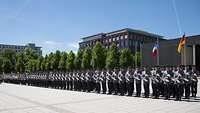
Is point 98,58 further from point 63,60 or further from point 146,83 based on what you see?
point 146,83

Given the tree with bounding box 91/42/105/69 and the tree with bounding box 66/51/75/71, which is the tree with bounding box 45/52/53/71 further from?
the tree with bounding box 91/42/105/69

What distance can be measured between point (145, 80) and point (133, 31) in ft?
252

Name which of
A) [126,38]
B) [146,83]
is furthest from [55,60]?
[146,83]

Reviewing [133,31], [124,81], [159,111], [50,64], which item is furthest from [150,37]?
[159,111]

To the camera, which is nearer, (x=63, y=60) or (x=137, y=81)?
(x=137, y=81)

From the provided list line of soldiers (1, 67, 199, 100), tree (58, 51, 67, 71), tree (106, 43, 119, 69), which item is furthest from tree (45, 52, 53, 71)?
line of soldiers (1, 67, 199, 100)

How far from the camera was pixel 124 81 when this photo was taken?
16.2 meters

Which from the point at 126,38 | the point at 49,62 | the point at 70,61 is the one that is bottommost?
the point at 70,61

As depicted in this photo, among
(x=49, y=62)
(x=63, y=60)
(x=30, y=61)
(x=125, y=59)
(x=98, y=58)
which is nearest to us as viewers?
(x=98, y=58)

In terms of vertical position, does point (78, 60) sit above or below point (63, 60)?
below

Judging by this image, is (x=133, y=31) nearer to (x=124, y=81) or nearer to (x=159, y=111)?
(x=124, y=81)

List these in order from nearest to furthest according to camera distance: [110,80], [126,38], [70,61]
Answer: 1. [110,80]
2. [70,61]
3. [126,38]

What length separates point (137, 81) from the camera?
49.5 ft

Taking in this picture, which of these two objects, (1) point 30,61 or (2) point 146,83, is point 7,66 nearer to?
(1) point 30,61
